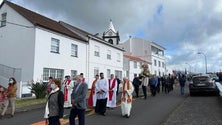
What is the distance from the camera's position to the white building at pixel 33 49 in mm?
21125

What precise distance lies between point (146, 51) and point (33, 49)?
147 feet

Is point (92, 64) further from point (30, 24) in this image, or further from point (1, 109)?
point (1, 109)

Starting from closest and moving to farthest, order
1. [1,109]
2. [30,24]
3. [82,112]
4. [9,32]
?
[82,112]
[1,109]
[30,24]
[9,32]

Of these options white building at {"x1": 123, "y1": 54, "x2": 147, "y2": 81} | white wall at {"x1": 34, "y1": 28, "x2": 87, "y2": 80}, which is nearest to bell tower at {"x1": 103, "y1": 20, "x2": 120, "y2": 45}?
white building at {"x1": 123, "y1": 54, "x2": 147, "y2": 81}

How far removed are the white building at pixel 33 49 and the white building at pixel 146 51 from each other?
36078mm

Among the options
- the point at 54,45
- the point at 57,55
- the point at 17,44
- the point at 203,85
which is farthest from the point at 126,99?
the point at 17,44

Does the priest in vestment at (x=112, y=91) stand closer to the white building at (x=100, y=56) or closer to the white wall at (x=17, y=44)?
the white wall at (x=17, y=44)

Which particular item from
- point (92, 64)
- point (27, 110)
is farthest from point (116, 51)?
point (27, 110)

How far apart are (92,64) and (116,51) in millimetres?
8181

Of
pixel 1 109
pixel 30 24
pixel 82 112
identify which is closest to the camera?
pixel 82 112

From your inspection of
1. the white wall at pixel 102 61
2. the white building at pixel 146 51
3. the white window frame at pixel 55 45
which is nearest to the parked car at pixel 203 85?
the white window frame at pixel 55 45

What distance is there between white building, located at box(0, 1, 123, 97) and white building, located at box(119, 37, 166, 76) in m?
36.1

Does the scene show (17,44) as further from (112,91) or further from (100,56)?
(112,91)

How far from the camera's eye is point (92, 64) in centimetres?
2998
